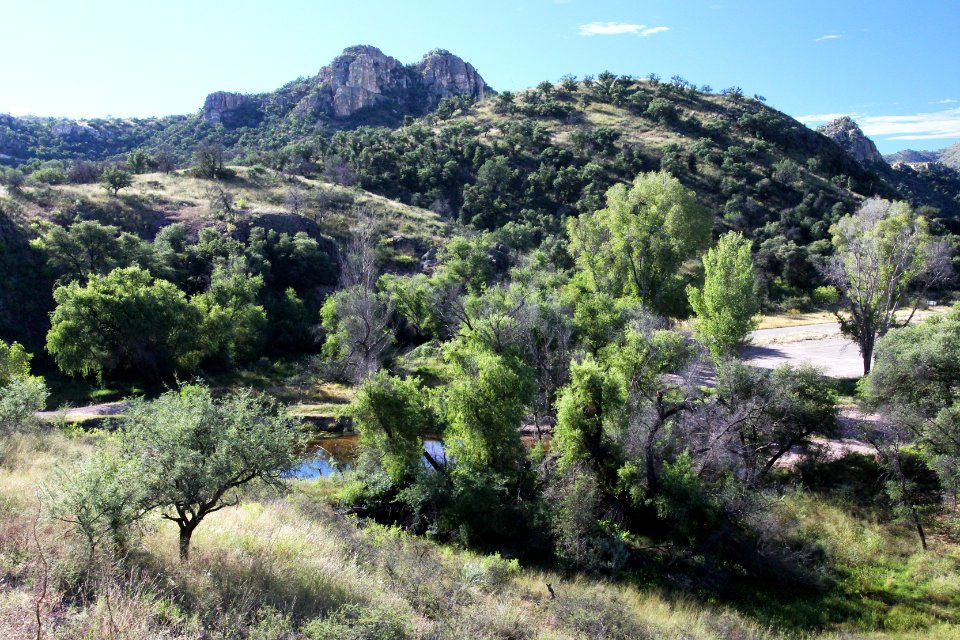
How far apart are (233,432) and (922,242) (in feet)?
112

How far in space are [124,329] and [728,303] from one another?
32.2m

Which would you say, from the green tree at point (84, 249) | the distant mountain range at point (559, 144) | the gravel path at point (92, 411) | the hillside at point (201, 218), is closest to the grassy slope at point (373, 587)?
the gravel path at point (92, 411)

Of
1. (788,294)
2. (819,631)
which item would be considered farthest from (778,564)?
(788,294)

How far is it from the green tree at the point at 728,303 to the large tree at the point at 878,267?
391 centimetres

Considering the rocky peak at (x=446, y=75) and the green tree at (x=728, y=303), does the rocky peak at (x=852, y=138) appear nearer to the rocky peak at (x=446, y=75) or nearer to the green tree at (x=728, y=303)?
the rocky peak at (x=446, y=75)

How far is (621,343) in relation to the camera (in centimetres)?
2462

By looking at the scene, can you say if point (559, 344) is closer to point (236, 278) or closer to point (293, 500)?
point (293, 500)

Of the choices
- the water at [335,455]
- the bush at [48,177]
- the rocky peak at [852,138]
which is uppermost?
the rocky peak at [852,138]

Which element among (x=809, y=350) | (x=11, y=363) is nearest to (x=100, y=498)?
(x=11, y=363)

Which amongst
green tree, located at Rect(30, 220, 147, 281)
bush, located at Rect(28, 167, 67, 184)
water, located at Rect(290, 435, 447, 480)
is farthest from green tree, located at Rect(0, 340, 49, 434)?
bush, located at Rect(28, 167, 67, 184)

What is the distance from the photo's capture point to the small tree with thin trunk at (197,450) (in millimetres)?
7836

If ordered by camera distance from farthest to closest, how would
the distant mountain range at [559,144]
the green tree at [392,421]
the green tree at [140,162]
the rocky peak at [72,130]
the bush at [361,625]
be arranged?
the rocky peak at [72,130]
the distant mountain range at [559,144]
the green tree at [140,162]
the green tree at [392,421]
the bush at [361,625]

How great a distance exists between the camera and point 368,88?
12106 cm

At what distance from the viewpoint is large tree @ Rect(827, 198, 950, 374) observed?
79.4 feet
